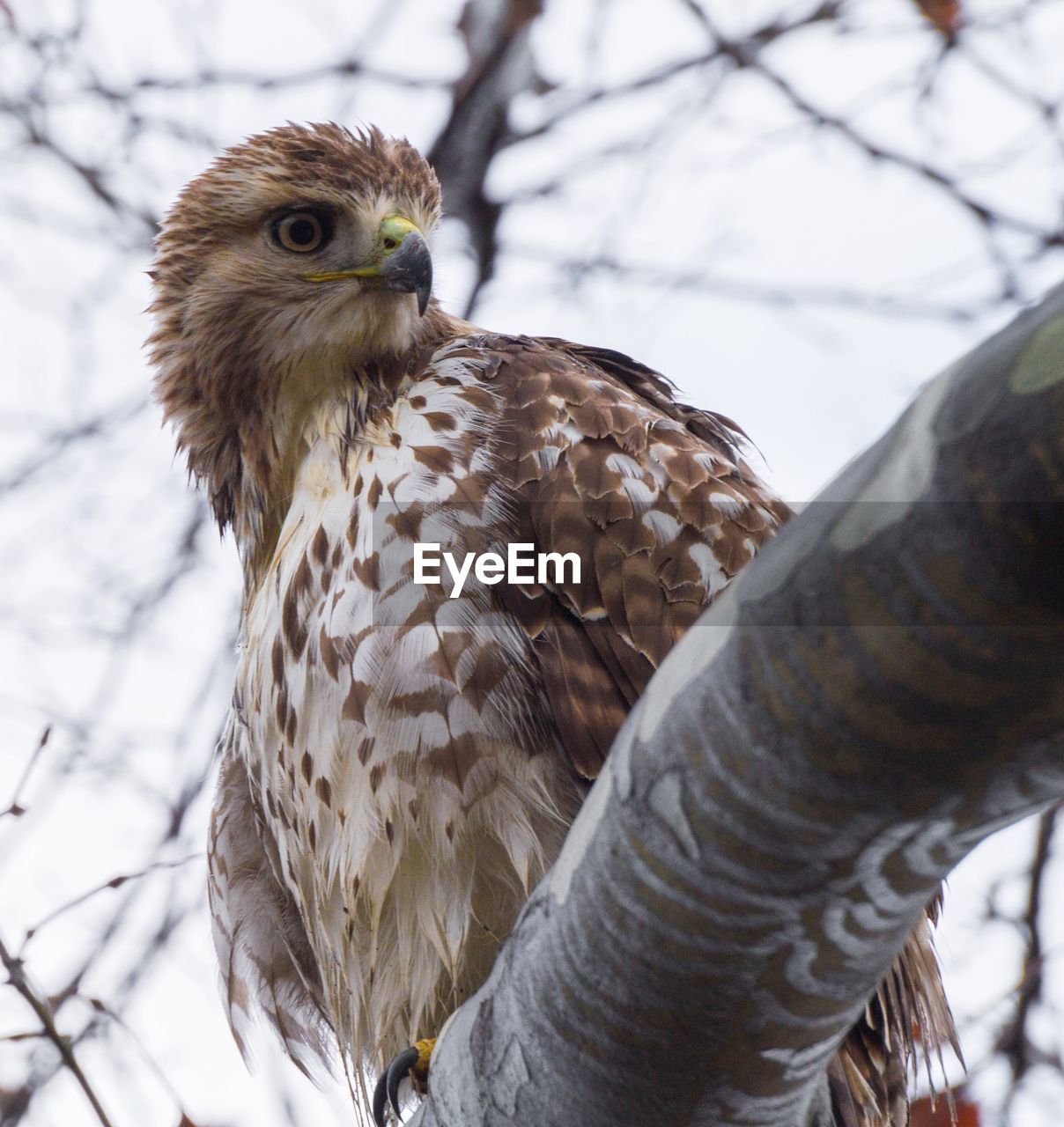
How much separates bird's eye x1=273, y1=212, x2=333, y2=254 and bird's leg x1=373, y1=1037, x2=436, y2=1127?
194 centimetres

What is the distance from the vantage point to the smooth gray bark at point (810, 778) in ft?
3.26

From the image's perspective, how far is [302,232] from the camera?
3.63 m

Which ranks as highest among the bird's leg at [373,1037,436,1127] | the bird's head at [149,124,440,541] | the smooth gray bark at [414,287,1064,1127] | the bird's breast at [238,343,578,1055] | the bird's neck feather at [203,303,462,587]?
the bird's head at [149,124,440,541]

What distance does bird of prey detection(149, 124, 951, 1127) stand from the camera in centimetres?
278

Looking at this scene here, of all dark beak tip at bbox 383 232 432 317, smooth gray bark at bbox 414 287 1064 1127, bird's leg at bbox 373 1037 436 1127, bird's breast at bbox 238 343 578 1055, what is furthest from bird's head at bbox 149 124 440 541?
smooth gray bark at bbox 414 287 1064 1127

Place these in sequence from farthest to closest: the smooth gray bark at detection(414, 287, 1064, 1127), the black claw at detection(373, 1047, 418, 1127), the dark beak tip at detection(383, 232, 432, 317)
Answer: the dark beak tip at detection(383, 232, 432, 317) < the black claw at detection(373, 1047, 418, 1127) < the smooth gray bark at detection(414, 287, 1064, 1127)

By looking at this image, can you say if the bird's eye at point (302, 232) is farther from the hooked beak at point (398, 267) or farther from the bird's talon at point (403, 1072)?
the bird's talon at point (403, 1072)

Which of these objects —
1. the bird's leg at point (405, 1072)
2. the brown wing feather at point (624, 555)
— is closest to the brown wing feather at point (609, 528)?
the brown wing feather at point (624, 555)

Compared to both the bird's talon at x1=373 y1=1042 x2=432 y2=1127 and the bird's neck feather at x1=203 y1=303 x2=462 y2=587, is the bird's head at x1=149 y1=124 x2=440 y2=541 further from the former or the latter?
the bird's talon at x1=373 y1=1042 x2=432 y2=1127

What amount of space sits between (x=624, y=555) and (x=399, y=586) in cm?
46

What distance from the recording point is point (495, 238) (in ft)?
17.2

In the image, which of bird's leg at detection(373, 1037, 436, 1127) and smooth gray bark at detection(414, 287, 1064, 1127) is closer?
smooth gray bark at detection(414, 287, 1064, 1127)

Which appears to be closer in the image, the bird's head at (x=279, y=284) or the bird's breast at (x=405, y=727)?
the bird's breast at (x=405, y=727)

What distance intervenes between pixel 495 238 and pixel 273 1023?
9.45ft
